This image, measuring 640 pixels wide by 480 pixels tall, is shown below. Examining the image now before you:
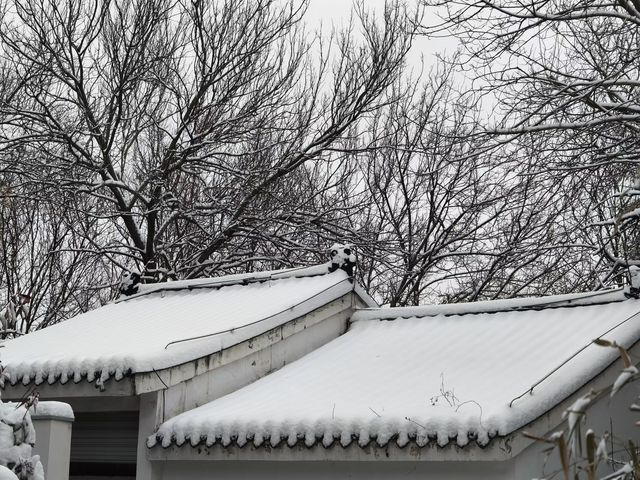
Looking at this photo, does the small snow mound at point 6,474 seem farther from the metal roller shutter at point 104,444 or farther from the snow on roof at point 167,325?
the metal roller shutter at point 104,444

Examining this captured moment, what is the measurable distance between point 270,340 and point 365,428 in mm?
2321

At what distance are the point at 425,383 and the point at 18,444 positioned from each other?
3377 millimetres

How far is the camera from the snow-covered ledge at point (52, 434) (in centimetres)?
669

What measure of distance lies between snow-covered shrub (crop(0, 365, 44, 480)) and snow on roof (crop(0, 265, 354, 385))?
2.37m

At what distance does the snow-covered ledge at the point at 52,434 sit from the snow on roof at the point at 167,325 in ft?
2.53

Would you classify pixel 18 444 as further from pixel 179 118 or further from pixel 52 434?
pixel 179 118

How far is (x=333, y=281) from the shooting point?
966cm

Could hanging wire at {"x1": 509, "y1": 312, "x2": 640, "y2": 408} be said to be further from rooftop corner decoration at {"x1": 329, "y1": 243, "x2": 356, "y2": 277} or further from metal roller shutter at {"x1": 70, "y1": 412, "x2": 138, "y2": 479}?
metal roller shutter at {"x1": 70, "y1": 412, "x2": 138, "y2": 479}

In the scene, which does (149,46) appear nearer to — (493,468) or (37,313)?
(37,313)

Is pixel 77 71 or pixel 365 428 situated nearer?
pixel 365 428

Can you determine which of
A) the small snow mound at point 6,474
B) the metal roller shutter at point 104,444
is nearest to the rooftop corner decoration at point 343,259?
the metal roller shutter at point 104,444

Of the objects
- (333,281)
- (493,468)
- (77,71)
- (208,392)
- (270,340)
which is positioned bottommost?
(493,468)

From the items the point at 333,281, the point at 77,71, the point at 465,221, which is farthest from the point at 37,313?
the point at 333,281

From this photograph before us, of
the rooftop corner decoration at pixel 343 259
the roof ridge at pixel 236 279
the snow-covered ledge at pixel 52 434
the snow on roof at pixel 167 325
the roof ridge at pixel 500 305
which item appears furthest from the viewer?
the roof ridge at pixel 236 279
